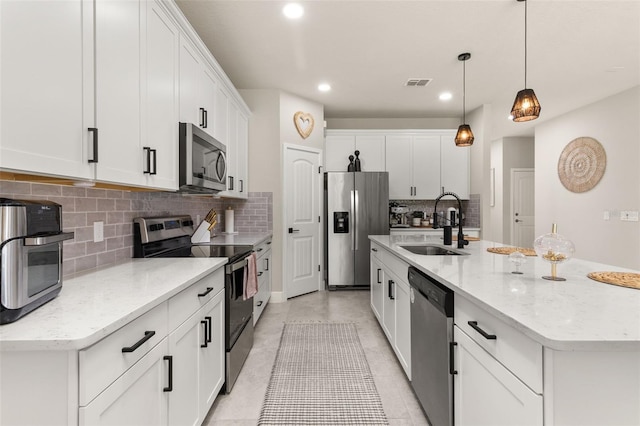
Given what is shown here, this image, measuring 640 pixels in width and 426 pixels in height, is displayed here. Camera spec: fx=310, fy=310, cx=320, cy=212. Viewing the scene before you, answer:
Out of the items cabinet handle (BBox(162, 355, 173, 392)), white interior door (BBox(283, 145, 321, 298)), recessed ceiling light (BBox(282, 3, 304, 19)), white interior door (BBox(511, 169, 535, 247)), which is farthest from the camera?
white interior door (BBox(511, 169, 535, 247))

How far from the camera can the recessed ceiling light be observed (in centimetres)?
243

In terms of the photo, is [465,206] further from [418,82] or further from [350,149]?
[418,82]

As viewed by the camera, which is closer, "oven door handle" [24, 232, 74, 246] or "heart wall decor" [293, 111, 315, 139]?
"oven door handle" [24, 232, 74, 246]

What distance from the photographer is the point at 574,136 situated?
17.0 feet

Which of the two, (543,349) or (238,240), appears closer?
(543,349)

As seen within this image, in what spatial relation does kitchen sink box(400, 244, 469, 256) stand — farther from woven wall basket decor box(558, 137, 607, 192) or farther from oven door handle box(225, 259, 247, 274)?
woven wall basket decor box(558, 137, 607, 192)

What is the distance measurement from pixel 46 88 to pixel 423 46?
3.06 m

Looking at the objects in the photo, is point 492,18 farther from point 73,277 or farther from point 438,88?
point 73,277

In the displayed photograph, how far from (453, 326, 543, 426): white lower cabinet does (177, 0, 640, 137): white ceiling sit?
2478 millimetres

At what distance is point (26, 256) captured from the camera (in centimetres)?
89

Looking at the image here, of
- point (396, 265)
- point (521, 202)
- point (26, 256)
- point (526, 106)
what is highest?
point (526, 106)

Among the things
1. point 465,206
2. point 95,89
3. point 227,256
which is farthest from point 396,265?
point 465,206

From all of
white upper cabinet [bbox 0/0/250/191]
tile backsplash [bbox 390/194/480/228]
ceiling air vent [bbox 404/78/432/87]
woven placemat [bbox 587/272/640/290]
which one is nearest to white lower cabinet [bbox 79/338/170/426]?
white upper cabinet [bbox 0/0/250/191]

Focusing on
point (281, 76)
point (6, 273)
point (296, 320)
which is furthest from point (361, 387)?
point (281, 76)
